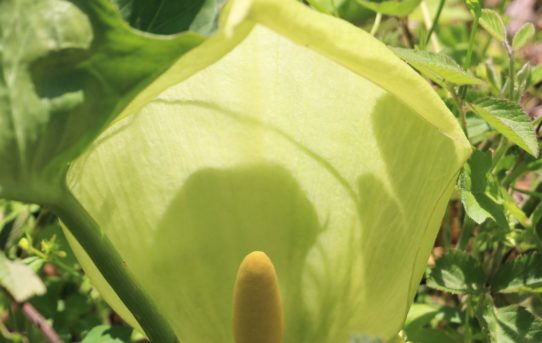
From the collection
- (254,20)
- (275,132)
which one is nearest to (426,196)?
(275,132)

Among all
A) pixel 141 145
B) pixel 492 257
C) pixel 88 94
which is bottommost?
pixel 492 257

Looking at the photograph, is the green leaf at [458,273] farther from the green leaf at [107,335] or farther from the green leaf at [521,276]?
the green leaf at [107,335]

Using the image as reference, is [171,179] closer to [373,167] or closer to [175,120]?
[175,120]

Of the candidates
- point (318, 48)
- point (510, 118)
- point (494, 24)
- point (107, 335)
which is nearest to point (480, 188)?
point (510, 118)

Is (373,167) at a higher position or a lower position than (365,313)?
higher

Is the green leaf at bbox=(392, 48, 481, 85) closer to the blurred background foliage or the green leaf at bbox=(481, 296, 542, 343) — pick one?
the blurred background foliage

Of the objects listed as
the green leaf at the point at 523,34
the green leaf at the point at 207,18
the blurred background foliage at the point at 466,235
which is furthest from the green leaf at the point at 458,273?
the green leaf at the point at 207,18

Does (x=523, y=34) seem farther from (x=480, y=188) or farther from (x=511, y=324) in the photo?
(x=511, y=324)
